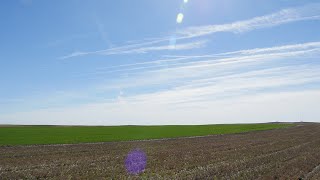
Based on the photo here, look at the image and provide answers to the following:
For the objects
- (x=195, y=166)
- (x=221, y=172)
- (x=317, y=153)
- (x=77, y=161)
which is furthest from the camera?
(x=317, y=153)

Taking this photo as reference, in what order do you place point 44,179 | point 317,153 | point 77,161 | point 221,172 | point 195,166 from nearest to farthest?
point 44,179 → point 221,172 → point 195,166 → point 77,161 → point 317,153

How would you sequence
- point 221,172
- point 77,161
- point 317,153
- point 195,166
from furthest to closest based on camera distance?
point 317,153
point 77,161
point 195,166
point 221,172

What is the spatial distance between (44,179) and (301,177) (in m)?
13.3

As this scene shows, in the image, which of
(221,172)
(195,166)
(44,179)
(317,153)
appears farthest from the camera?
(317,153)

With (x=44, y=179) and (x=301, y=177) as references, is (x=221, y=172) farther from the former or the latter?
(x=44, y=179)

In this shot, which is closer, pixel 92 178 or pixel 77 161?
pixel 92 178

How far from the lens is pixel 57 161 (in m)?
28.8

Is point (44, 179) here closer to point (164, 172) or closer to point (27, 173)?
point (27, 173)

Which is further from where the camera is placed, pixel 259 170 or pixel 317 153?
pixel 317 153

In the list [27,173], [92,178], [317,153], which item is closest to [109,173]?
[92,178]

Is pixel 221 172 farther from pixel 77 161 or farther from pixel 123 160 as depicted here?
pixel 77 161

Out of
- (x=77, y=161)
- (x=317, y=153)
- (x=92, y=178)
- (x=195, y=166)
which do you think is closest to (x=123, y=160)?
(x=77, y=161)

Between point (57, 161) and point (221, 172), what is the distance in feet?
41.6

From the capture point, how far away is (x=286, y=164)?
84.2 ft
